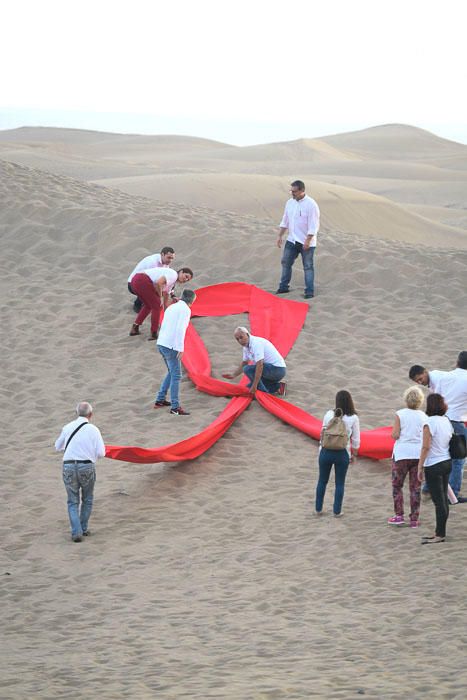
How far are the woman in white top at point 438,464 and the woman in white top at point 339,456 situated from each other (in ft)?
2.58

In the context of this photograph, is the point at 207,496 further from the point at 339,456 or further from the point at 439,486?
the point at 439,486

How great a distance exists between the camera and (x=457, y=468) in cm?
1009

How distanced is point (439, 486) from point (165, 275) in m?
5.60

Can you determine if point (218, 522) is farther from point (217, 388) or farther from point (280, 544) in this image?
point (217, 388)

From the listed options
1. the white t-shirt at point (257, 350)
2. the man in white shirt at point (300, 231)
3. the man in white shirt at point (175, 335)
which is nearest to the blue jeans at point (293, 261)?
the man in white shirt at point (300, 231)

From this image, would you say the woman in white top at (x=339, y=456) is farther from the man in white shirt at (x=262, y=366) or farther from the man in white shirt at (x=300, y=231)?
the man in white shirt at (x=300, y=231)

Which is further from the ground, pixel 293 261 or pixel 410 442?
pixel 293 261

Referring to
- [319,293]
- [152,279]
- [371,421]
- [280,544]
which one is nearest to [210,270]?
[319,293]

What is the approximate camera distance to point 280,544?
9.46m

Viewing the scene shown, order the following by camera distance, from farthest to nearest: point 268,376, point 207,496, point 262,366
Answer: point 268,376
point 262,366
point 207,496

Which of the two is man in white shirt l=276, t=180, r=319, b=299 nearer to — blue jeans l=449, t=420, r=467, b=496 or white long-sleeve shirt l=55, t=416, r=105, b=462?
A: blue jeans l=449, t=420, r=467, b=496

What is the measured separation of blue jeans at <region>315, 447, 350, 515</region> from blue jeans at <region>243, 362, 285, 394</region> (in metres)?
2.77

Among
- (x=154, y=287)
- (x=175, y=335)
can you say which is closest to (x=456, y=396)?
(x=175, y=335)

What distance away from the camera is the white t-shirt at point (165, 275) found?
13.6 metres
